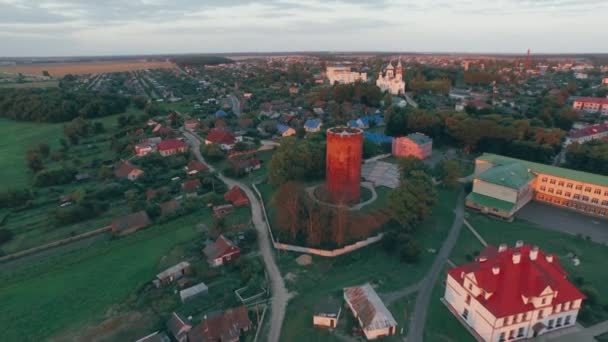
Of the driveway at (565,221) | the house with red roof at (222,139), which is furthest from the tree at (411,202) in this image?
the house with red roof at (222,139)

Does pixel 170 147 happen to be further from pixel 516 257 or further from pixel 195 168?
pixel 516 257

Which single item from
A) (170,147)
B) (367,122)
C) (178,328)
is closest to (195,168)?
(170,147)

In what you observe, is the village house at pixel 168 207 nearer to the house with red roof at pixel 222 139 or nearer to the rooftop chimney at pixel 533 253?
the house with red roof at pixel 222 139

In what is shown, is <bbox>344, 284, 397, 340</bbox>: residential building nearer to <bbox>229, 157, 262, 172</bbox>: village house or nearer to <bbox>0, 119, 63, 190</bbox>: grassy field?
<bbox>229, 157, 262, 172</bbox>: village house

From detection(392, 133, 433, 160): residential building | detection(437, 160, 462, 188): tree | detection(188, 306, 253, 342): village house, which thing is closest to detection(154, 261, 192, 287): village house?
detection(188, 306, 253, 342): village house

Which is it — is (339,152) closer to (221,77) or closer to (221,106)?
(221,106)
